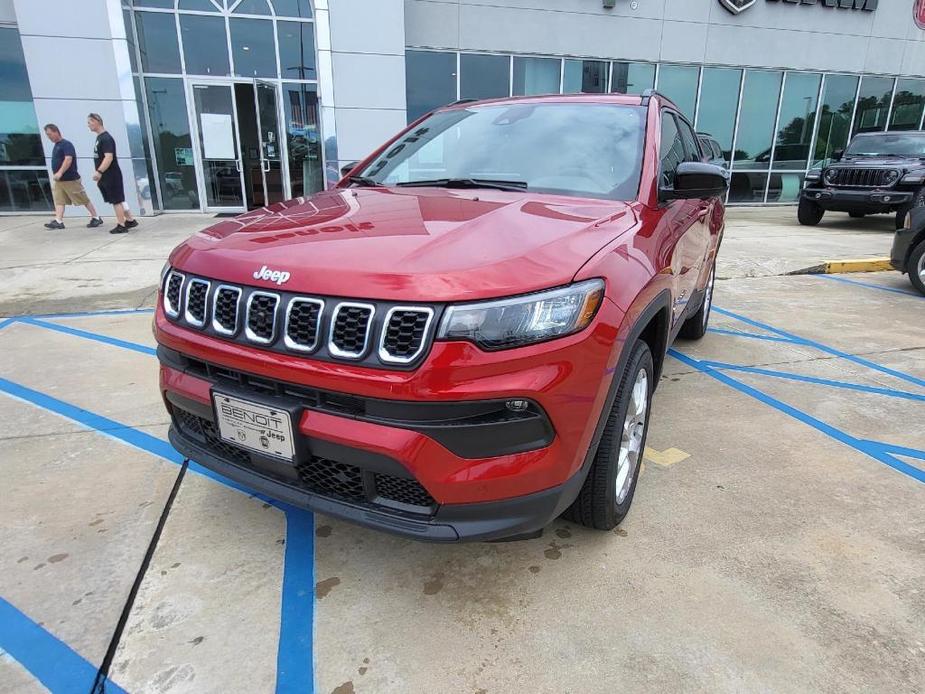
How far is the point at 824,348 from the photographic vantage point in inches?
197

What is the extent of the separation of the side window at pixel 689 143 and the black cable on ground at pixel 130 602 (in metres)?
3.48

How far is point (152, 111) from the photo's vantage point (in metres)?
12.4

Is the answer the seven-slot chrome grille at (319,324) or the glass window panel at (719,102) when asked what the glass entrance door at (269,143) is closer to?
the glass window panel at (719,102)

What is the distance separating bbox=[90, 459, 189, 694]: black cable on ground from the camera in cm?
182

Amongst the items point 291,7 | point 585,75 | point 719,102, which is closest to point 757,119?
point 719,102

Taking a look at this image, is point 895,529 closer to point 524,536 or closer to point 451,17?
point 524,536

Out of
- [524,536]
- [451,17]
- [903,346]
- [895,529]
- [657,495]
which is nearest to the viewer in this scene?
[524,536]

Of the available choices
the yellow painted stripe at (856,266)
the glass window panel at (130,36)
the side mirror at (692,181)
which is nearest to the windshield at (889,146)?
the yellow painted stripe at (856,266)

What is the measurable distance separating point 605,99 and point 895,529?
97.7 inches

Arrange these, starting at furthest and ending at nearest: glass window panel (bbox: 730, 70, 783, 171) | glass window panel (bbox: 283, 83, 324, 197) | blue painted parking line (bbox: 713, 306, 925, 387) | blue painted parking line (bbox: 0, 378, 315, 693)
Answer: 1. glass window panel (bbox: 730, 70, 783, 171)
2. glass window panel (bbox: 283, 83, 324, 197)
3. blue painted parking line (bbox: 713, 306, 925, 387)
4. blue painted parking line (bbox: 0, 378, 315, 693)

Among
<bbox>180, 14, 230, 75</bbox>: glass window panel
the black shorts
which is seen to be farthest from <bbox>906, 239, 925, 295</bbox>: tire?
<bbox>180, 14, 230, 75</bbox>: glass window panel

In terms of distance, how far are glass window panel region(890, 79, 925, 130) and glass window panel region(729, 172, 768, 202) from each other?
4582 mm

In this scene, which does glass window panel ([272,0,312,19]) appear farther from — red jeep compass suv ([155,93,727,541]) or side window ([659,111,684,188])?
red jeep compass suv ([155,93,727,541])

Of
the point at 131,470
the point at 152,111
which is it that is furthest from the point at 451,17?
the point at 131,470
